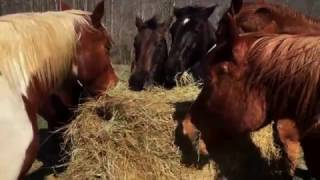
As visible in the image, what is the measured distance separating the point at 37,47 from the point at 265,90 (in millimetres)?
1198

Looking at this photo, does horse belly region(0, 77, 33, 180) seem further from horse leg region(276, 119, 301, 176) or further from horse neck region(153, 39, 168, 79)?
horse neck region(153, 39, 168, 79)

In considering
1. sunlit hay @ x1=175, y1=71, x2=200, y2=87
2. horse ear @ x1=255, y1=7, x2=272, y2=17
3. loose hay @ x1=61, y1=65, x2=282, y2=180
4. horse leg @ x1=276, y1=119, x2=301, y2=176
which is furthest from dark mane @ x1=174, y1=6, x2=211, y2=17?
horse leg @ x1=276, y1=119, x2=301, y2=176

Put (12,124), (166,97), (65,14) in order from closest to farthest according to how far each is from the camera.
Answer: (12,124) → (65,14) → (166,97)

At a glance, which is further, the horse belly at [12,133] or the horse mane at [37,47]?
the horse mane at [37,47]

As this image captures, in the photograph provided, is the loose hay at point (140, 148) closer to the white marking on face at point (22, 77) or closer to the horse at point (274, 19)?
the horse at point (274, 19)

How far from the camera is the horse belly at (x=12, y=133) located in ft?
8.27

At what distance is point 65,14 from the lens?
10.7 feet

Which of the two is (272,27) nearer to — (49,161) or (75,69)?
(75,69)

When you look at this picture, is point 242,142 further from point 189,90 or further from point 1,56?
point 1,56

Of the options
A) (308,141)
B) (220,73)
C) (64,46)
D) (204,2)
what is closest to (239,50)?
(220,73)

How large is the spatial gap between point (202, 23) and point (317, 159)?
7.64ft

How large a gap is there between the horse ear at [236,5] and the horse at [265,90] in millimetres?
1320

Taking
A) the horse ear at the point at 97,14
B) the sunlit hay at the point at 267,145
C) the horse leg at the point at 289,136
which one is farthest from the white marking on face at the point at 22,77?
the sunlit hay at the point at 267,145

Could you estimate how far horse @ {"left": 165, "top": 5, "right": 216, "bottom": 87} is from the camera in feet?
16.1
